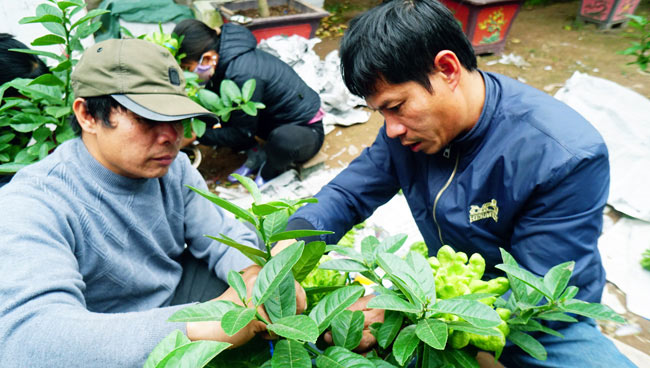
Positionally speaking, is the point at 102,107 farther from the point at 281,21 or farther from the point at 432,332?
the point at 281,21

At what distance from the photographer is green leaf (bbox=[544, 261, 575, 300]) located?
2.61 feet

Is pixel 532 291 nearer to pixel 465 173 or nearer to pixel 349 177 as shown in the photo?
pixel 465 173

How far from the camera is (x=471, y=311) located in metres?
0.68

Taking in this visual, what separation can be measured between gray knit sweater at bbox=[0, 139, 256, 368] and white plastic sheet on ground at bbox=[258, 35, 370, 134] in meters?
2.71

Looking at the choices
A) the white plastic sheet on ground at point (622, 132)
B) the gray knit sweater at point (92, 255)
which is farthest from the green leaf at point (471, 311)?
the white plastic sheet on ground at point (622, 132)

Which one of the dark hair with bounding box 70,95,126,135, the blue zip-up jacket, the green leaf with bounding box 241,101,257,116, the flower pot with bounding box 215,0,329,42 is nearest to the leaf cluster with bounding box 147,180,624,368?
the blue zip-up jacket

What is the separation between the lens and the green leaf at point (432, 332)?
0.65 m

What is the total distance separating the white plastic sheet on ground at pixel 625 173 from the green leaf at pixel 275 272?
2678mm

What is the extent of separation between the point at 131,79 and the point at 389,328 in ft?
3.93

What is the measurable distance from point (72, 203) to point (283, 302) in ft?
3.22

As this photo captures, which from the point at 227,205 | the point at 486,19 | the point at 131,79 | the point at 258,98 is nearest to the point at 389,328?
the point at 227,205

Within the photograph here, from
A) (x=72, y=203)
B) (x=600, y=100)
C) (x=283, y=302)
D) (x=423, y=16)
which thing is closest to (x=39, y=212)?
(x=72, y=203)

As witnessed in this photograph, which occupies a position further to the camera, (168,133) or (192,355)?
(168,133)

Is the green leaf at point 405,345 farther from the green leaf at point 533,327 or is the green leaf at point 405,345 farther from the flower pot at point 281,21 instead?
the flower pot at point 281,21
